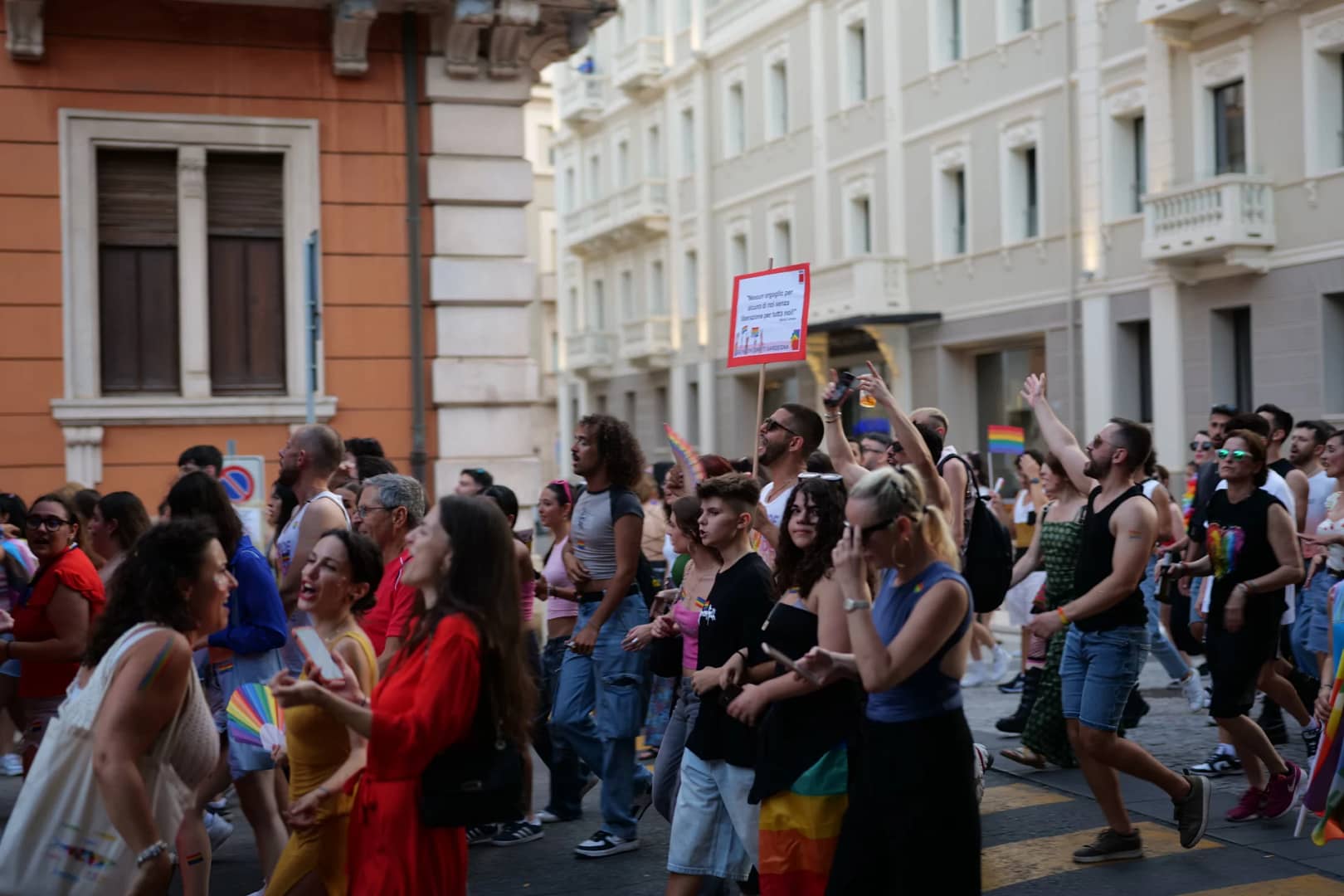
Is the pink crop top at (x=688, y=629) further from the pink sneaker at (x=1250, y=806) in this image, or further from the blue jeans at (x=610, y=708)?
the pink sneaker at (x=1250, y=806)

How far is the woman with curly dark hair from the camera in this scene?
16.3ft

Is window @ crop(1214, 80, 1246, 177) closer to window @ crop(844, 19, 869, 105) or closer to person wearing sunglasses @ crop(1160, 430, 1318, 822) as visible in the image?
window @ crop(844, 19, 869, 105)

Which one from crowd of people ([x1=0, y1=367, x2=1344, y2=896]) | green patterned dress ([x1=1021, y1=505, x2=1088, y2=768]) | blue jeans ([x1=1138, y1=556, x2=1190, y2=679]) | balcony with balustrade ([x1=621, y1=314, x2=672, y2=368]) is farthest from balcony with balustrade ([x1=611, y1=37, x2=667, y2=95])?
green patterned dress ([x1=1021, y1=505, x2=1088, y2=768])

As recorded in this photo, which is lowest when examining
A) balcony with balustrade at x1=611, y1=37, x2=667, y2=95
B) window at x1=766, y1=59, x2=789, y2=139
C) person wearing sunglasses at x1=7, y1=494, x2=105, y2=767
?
person wearing sunglasses at x1=7, y1=494, x2=105, y2=767

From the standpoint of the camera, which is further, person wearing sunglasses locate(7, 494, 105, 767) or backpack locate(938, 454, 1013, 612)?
backpack locate(938, 454, 1013, 612)

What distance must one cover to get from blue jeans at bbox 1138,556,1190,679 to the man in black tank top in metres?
4.23

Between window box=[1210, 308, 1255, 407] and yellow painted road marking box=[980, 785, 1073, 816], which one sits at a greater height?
window box=[1210, 308, 1255, 407]

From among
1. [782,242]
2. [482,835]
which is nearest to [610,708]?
[482,835]

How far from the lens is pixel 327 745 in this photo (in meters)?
4.66

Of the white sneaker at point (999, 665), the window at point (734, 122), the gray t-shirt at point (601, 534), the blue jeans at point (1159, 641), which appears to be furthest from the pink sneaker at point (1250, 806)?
the window at point (734, 122)

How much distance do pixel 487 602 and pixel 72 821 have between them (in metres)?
1.29

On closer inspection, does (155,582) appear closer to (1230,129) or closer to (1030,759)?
(1030,759)

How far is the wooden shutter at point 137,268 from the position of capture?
12750mm

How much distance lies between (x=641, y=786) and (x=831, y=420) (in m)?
2.18
